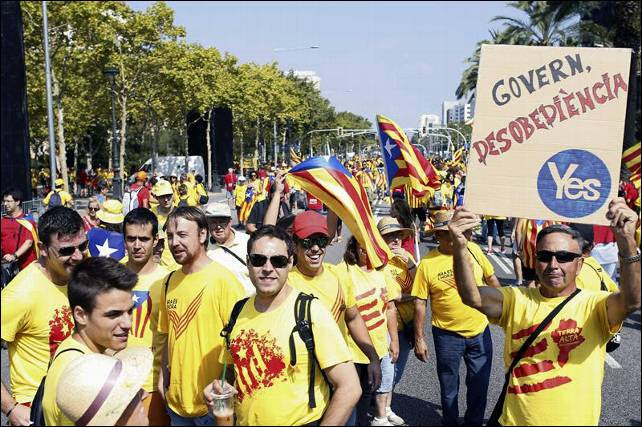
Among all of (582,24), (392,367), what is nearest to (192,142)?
(582,24)

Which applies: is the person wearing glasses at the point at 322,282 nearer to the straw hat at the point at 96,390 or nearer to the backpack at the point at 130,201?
the straw hat at the point at 96,390

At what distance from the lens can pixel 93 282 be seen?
303 cm

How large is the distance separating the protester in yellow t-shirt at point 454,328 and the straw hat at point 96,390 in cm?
345

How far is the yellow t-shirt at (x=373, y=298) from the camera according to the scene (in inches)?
209

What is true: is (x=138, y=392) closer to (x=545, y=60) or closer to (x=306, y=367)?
(x=306, y=367)

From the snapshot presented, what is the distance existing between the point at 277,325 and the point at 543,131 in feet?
5.20

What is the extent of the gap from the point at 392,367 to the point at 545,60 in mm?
2954

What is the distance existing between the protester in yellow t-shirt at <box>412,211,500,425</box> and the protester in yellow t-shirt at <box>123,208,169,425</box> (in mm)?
2041

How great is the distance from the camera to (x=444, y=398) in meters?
5.73

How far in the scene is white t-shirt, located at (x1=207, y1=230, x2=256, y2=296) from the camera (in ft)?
16.5

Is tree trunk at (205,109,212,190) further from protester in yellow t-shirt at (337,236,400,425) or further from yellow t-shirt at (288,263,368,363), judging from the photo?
yellow t-shirt at (288,263,368,363)

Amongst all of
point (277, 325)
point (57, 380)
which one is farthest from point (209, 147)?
point (57, 380)

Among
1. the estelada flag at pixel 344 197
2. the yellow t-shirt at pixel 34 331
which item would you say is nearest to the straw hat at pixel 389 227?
the estelada flag at pixel 344 197

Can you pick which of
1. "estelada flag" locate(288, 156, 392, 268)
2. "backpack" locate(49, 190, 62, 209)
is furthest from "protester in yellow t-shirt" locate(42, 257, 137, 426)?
"backpack" locate(49, 190, 62, 209)
